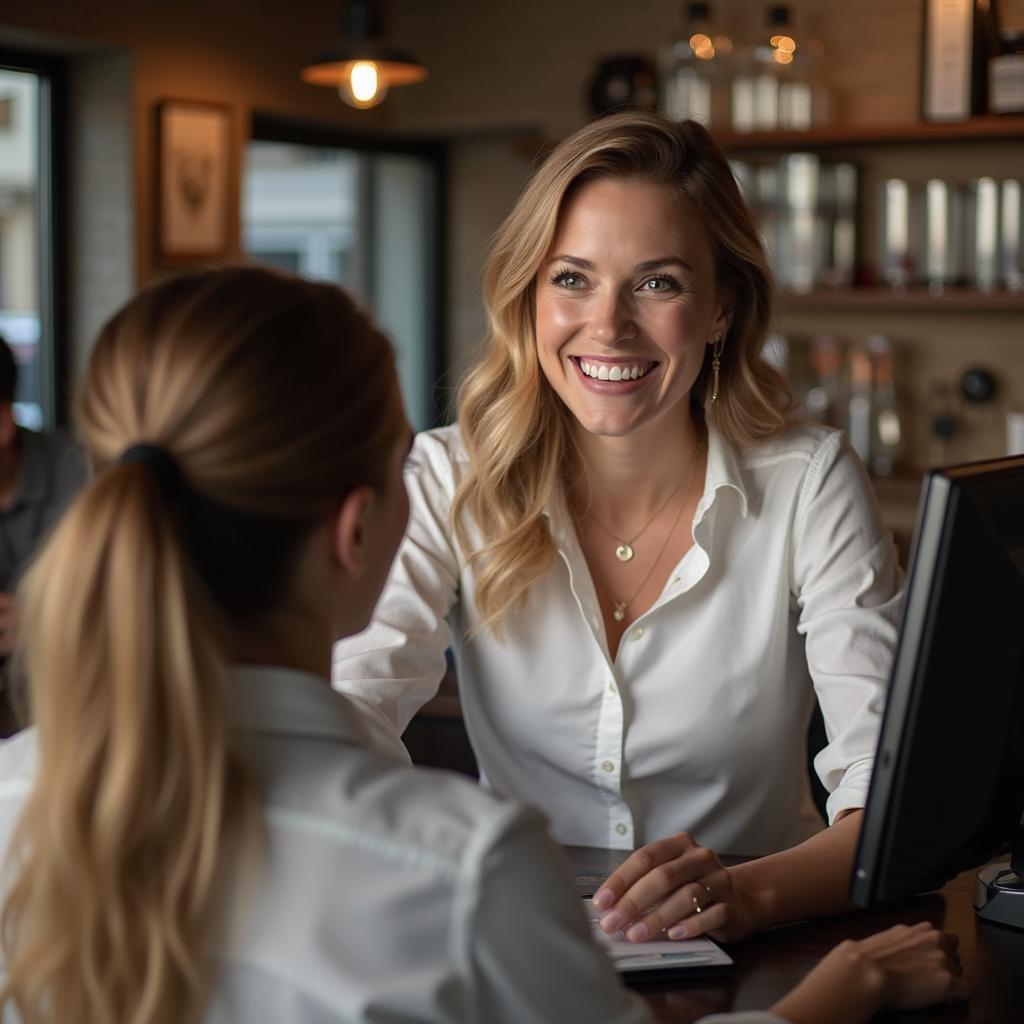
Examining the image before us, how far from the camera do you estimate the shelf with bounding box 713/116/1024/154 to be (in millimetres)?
4051

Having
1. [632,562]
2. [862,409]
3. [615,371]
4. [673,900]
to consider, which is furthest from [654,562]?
[862,409]

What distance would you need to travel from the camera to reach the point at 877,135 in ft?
13.9

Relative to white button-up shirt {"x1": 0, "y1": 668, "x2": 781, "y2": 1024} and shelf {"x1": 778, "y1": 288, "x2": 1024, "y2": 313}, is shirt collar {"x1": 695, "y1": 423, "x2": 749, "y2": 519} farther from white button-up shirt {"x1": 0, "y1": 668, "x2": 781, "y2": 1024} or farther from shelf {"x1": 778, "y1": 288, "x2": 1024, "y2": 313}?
shelf {"x1": 778, "y1": 288, "x2": 1024, "y2": 313}

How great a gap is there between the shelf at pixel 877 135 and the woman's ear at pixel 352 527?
343 cm

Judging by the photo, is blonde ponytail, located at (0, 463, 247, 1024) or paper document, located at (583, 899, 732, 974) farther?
paper document, located at (583, 899, 732, 974)

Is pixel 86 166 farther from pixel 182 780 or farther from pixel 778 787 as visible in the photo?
pixel 182 780

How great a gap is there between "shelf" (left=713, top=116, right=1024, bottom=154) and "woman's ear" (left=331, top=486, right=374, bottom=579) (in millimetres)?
3427

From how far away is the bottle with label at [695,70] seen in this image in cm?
445

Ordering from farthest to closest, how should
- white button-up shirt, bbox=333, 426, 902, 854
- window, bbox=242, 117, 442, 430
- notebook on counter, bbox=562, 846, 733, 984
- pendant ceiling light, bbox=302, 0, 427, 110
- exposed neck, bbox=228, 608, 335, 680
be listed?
window, bbox=242, 117, 442, 430 → pendant ceiling light, bbox=302, 0, 427, 110 → white button-up shirt, bbox=333, 426, 902, 854 → notebook on counter, bbox=562, 846, 733, 984 → exposed neck, bbox=228, 608, 335, 680

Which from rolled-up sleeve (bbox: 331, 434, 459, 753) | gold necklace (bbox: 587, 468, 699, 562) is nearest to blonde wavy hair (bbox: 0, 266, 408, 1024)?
rolled-up sleeve (bbox: 331, 434, 459, 753)

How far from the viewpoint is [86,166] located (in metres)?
4.24

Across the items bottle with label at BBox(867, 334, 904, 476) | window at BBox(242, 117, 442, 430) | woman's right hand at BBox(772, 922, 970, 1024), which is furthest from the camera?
window at BBox(242, 117, 442, 430)

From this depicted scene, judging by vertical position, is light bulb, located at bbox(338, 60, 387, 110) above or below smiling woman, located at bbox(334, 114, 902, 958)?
above

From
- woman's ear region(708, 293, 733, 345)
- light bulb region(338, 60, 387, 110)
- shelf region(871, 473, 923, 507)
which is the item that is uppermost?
light bulb region(338, 60, 387, 110)
